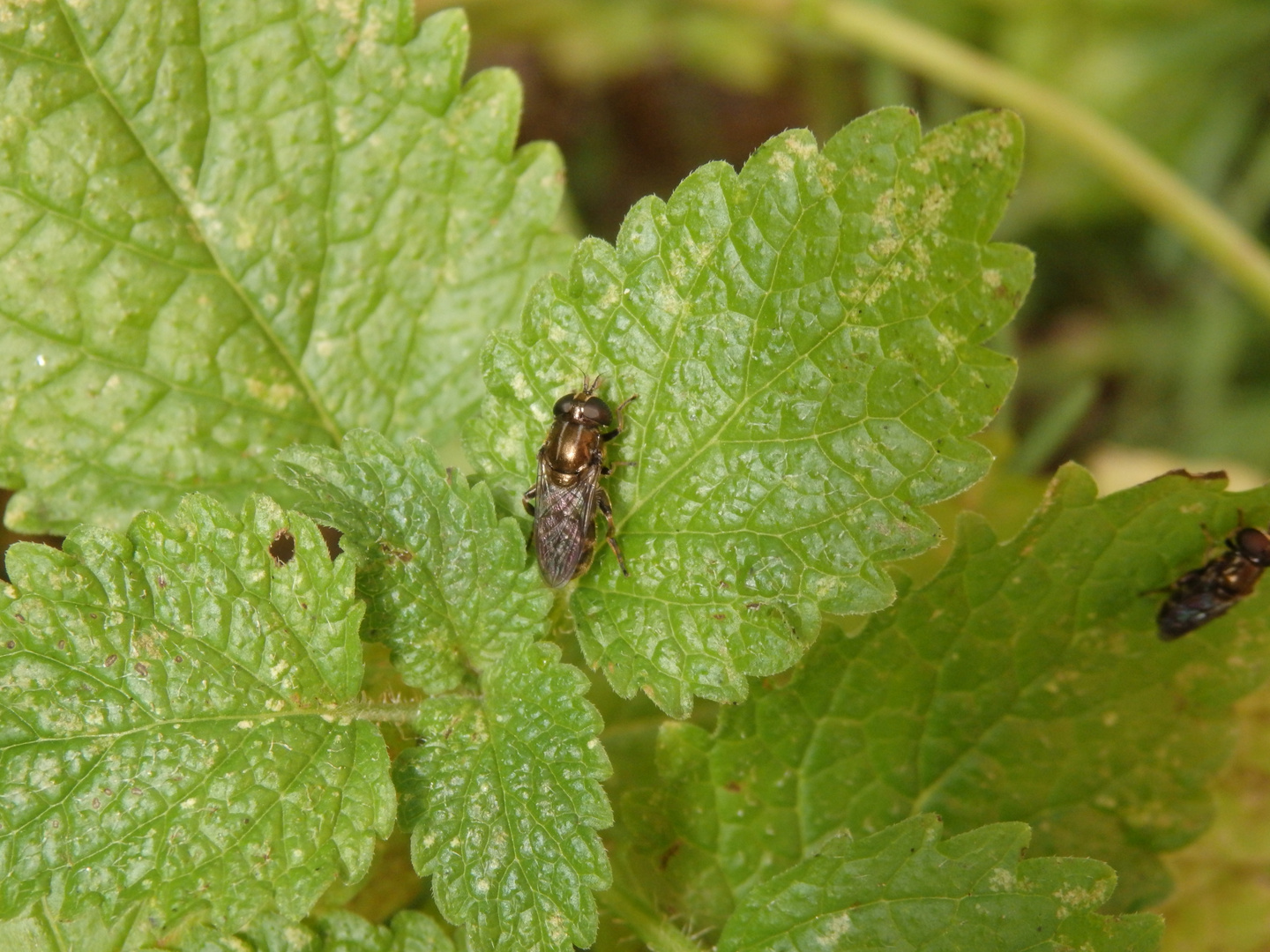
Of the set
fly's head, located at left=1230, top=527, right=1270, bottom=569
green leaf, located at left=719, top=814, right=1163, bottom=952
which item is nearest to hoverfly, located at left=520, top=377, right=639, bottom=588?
green leaf, located at left=719, top=814, right=1163, bottom=952

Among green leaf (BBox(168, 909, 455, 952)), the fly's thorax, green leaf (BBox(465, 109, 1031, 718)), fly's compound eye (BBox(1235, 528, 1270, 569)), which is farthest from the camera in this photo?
fly's compound eye (BBox(1235, 528, 1270, 569))

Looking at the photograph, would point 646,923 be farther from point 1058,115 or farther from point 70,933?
point 1058,115

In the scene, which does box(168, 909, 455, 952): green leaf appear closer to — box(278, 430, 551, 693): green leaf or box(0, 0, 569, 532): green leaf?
box(278, 430, 551, 693): green leaf

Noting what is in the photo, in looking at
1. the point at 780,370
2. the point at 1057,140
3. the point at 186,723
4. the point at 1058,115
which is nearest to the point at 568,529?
the point at 780,370

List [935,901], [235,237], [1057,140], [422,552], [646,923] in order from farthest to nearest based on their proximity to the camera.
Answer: [1057,140]
[235,237]
[646,923]
[422,552]
[935,901]

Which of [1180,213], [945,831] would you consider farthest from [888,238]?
[1180,213]

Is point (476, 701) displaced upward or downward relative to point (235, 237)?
downward

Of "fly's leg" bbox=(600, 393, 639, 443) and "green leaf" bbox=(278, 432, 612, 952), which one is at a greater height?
"fly's leg" bbox=(600, 393, 639, 443)
